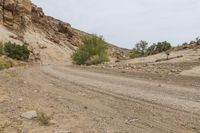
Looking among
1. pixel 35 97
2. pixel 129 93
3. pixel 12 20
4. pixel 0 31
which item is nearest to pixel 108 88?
pixel 129 93

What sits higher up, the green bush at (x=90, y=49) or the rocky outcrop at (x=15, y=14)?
the rocky outcrop at (x=15, y=14)


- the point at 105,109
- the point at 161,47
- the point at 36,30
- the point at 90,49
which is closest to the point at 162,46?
the point at 161,47

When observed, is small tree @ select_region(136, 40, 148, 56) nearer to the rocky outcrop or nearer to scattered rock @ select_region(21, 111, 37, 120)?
the rocky outcrop

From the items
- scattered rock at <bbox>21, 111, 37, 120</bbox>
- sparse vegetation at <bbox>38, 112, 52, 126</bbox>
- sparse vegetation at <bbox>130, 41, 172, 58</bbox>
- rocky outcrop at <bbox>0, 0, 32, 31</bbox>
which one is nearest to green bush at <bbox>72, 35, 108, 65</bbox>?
sparse vegetation at <bbox>130, 41, 172, 58</bbox>

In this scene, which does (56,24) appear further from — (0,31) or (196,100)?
(196,100)

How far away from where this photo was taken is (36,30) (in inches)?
4286

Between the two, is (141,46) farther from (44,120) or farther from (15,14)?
(44,120)

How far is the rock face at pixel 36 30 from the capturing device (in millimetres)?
98562

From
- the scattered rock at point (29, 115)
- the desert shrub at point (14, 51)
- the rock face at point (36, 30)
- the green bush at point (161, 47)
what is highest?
the rock face at point (36, 30)

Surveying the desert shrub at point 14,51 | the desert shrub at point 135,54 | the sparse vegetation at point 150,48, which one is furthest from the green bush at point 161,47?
the desert shrub at point 14,51

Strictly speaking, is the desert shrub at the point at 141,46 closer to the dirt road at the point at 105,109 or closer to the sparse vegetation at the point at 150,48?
the sparse vegetation at the point at 150,48

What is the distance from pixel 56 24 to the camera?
12388 centimetres

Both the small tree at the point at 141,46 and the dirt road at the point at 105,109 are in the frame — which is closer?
the dirt road at the point at 105,109

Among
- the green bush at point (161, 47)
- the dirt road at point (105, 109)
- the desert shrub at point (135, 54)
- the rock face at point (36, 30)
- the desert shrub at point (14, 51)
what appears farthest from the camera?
the rock face at point (36, 30)
